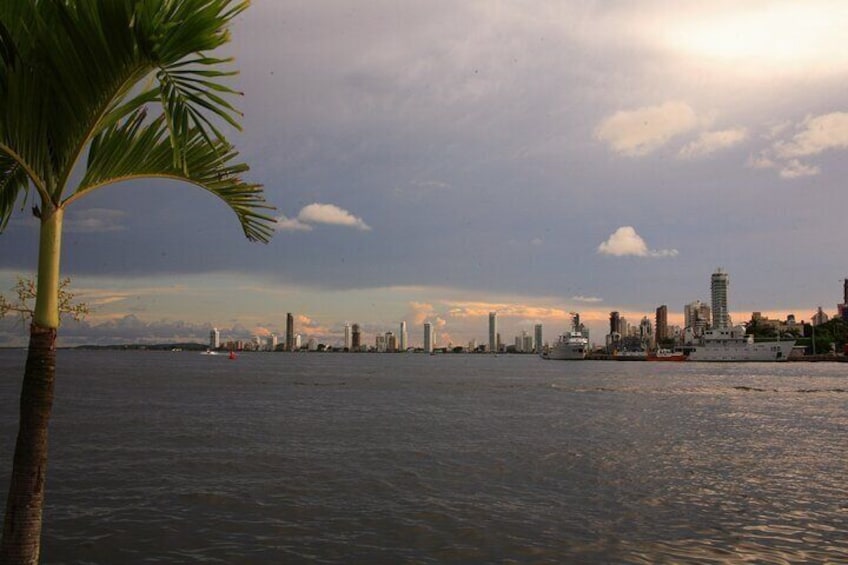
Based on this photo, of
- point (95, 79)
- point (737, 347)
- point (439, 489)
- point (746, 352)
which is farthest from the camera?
point (746, 352)

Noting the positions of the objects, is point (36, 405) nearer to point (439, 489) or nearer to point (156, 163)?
point (156, 163)

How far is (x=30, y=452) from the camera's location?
5027 mm

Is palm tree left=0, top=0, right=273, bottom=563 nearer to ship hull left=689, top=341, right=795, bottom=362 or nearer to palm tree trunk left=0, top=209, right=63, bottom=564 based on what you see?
palm tree trunk left=0, top=209, right=63, bottom=564

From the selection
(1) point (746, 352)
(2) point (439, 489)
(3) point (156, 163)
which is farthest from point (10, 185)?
(1) point (746, 352)

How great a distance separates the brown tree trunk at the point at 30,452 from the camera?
5000mm

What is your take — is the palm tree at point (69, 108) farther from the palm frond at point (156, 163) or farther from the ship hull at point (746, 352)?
the ship hull at point (746, 352)

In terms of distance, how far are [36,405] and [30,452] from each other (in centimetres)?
39

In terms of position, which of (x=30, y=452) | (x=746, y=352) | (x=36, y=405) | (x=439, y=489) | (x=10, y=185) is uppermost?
(x=10, y=185)

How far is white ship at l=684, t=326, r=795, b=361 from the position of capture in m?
171

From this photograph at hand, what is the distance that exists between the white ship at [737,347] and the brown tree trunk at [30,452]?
188 m

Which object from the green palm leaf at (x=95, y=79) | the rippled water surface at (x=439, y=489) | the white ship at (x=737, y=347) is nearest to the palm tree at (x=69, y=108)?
the green palm leaf at (x=95, y=79)

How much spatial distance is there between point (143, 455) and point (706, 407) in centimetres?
3723

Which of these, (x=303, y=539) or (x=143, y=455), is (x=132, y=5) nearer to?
(x=303, y=539)

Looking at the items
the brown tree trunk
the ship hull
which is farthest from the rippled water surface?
the ship hull
